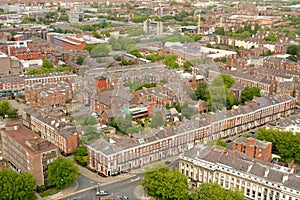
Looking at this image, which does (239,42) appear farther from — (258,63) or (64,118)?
(64,118)

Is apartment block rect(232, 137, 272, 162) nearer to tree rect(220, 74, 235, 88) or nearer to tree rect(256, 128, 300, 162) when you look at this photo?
tree rect(256, 128, 300, 162)

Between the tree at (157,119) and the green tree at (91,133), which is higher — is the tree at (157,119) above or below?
above

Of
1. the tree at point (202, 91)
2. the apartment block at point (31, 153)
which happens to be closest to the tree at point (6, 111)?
the apartment block at point (31, 153)

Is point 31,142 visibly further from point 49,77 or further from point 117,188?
point 49,77

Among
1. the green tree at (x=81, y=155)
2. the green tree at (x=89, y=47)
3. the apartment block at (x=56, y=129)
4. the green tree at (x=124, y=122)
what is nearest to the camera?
the green tree at (x=124, y=122)

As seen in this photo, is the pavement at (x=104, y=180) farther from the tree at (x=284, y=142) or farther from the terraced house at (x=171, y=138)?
the tree at (x=284, y=142)

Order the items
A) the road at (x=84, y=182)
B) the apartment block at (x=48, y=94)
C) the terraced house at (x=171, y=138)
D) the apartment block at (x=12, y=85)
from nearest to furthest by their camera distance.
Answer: the terraced house at (x=171, y=138) → the road at (x=84, y=182) → the apartment block at (x=48, y=94) → the apartment block at (x=12, y=85)

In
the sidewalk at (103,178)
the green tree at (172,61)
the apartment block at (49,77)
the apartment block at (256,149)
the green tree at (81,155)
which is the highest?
the green tree at (172,61)
